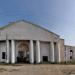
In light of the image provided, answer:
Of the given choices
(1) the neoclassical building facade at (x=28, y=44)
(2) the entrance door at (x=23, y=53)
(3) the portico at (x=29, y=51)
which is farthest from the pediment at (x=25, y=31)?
(2) the entrance door at (x=23, y=53)

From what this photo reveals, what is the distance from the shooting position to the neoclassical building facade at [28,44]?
42.1 metres

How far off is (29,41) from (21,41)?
161cm

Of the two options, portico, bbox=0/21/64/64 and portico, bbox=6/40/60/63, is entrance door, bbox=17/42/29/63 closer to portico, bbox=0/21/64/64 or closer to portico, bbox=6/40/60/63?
portico, bbox=0/21/64/64

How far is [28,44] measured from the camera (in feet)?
144

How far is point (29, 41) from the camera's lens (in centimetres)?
4328

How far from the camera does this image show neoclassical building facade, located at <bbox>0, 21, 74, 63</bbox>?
4209 cm

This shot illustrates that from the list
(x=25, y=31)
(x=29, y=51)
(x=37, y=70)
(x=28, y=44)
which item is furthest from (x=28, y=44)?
(x=37, y=70)

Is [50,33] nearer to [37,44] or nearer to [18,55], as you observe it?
[37,44]

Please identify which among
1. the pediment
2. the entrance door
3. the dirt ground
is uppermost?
the pediment

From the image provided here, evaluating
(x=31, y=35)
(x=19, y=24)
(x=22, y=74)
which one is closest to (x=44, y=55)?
(x=31, y=35)

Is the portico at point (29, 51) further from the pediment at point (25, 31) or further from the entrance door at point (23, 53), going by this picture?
the pediment at point (25, 31)

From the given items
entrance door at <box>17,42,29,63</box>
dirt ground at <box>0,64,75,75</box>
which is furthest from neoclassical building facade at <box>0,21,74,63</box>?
dirt ground at <box>0,64,75,75</box>

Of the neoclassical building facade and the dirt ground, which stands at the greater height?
the neoclassical building facade

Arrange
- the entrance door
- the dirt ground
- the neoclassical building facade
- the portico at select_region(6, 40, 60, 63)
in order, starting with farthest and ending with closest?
the entrance door < the neoclassical building facade < the portico at select_region(6, 40, 60, 63) < the dirt ground
